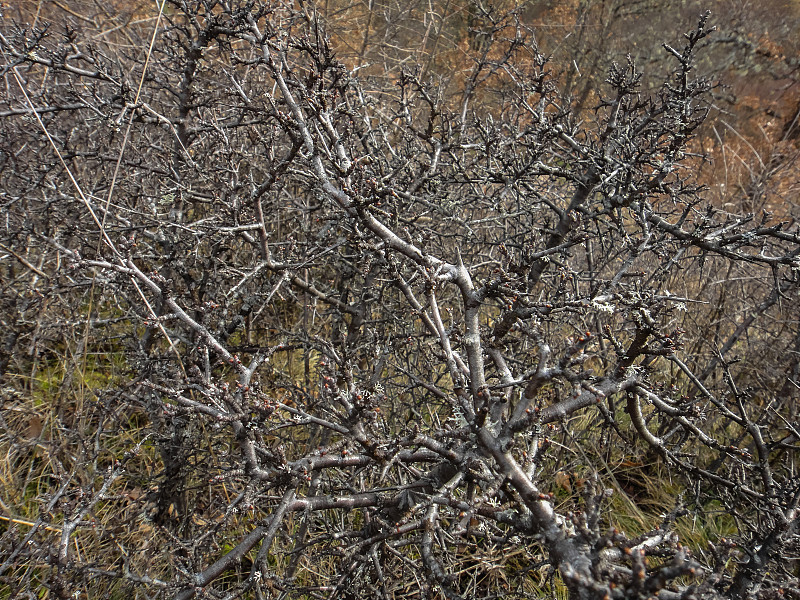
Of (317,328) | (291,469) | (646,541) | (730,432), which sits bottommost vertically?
(317,328)

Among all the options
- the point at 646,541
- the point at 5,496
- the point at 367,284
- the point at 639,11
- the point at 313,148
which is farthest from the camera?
the point at 639,11

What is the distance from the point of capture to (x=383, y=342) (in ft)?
10.4

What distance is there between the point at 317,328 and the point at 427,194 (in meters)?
1.66

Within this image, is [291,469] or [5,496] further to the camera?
[5,496]

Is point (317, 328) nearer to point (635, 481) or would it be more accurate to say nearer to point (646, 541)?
point (635, 481)

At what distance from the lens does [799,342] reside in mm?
3307

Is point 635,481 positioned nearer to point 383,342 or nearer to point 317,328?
point 383,342

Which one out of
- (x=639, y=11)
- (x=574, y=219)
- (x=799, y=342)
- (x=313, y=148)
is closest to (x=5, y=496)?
(x=313, y=148)

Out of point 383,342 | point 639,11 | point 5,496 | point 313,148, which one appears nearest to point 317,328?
point 383,342

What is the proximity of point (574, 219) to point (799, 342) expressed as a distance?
2.30m

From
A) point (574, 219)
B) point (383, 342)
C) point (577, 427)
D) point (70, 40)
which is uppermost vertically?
point (574, 219)

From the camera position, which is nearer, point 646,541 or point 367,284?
point 646,541

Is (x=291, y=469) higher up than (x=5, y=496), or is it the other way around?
(x=291, y=469)

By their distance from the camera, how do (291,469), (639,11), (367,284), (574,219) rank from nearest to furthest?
(291,469), (574,219), (367,284), (639,11)
